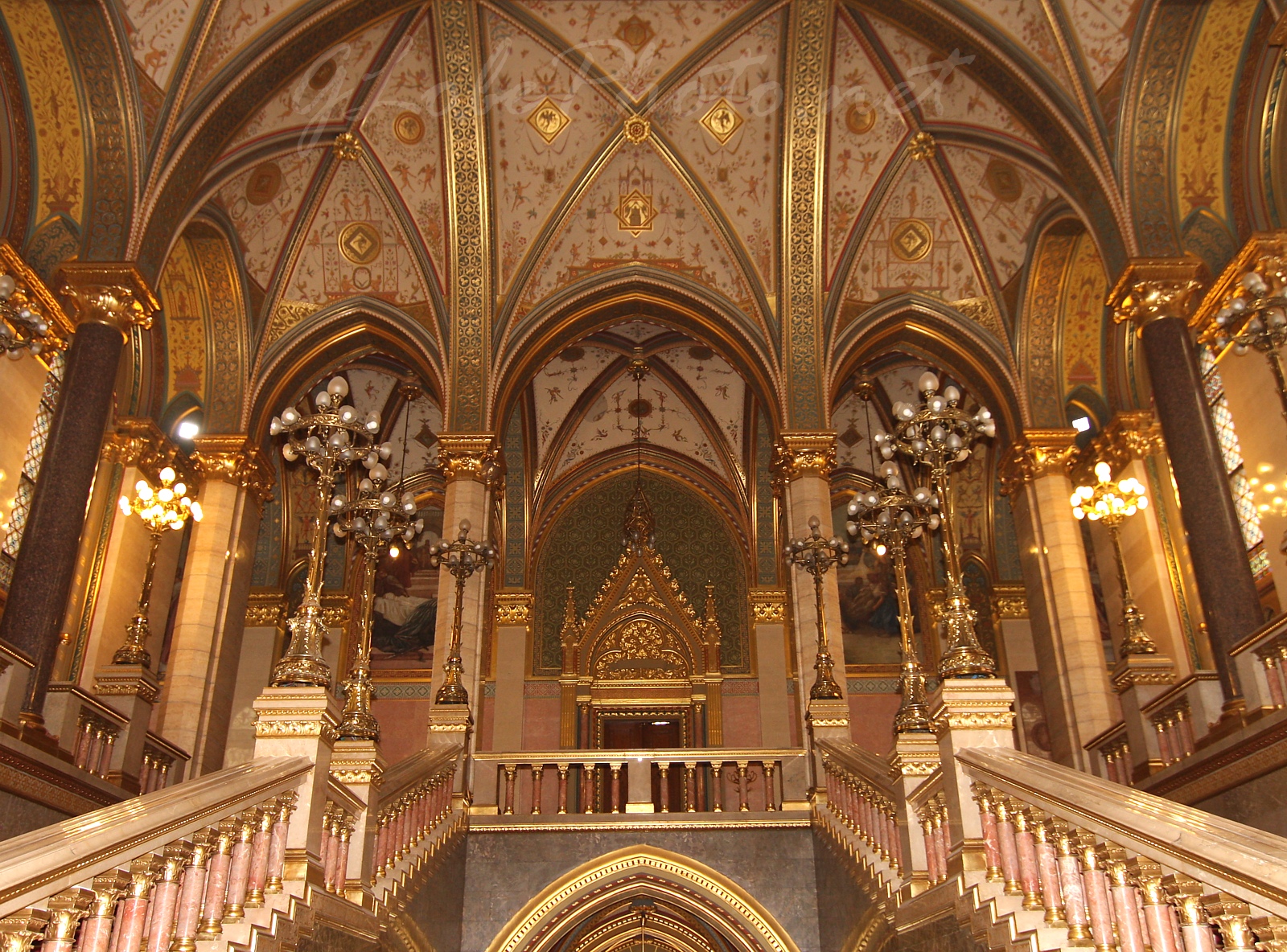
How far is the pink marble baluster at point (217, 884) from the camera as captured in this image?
4.79 metres

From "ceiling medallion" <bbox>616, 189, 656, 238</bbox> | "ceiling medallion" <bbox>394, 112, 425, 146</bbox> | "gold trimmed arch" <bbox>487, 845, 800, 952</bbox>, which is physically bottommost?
"gold trimmed arch" <bbox>487, 845, 800, 952</bbox>

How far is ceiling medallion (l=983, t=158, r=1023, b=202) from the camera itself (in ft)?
48.5

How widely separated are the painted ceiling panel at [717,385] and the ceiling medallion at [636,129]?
199 inches

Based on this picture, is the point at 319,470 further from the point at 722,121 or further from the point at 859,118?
the point at 859,118

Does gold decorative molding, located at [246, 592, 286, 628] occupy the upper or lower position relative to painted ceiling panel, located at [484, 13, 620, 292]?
lower

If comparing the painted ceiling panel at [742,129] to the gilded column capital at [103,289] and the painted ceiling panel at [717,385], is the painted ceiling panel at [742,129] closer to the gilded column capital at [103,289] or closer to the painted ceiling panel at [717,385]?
the painted ceiling panel at [717,385]

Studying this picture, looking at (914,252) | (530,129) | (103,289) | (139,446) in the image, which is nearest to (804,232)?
Result: (914,252)

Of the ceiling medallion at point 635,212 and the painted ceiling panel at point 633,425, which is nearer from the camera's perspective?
the ceiling medallion at point 635,212

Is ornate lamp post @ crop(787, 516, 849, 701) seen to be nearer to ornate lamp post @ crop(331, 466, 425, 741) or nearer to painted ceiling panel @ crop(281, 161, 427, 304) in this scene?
ornate lamp post @ crop(331, 466, 425, 741)

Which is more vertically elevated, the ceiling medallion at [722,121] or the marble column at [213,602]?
the ceiling medallion at [722,121]

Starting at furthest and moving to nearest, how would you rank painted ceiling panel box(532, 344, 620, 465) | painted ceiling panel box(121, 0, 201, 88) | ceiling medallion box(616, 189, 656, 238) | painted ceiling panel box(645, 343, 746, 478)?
painted ceiling panel box(532, 344, 620, 465) < painted ceiling panel box(645, 343, 746, 478) < ceiling medallion box(616, 189, 656, 238) < painted ceiling panel box(121, 0, 201, 88)

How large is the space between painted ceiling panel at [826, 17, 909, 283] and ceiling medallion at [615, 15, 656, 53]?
2497 millimetres

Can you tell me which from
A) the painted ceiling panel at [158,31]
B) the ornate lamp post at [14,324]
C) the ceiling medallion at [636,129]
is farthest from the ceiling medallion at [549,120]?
the ornate lamp post at [14,324]

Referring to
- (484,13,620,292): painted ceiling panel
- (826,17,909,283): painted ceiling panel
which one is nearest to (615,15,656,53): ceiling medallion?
(484,13,620,292): painted ceiling panel
